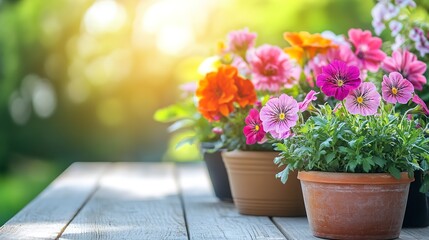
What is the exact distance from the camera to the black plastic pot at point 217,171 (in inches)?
103

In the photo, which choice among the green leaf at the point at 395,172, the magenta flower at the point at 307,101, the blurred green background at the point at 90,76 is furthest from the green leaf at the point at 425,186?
the blurred green background at the point at 90,76

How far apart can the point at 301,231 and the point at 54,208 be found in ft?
3.04

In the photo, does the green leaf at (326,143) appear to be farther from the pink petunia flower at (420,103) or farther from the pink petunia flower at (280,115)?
the pink petunia flower at (420,103)

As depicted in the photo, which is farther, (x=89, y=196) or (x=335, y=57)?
(x=89, y=196)

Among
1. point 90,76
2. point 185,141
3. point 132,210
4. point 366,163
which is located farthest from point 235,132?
point 90,76

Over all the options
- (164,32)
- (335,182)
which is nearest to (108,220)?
(335,182)

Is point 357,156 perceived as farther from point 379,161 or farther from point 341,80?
point 341,80

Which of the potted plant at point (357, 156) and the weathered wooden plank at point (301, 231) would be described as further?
the weathered wooden plank at point (301, 231)

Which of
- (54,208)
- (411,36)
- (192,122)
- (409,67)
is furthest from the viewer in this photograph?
(192,122)

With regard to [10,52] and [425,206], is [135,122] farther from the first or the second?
[425,206]

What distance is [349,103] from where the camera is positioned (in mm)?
1801

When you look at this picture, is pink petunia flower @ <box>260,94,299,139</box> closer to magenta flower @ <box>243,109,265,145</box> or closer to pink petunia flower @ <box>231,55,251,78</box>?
magenta flower @ <box>243,109,265,145</box>

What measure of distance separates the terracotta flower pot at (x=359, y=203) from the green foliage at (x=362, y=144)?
28 mm

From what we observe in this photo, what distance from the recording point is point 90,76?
25.5 ft
